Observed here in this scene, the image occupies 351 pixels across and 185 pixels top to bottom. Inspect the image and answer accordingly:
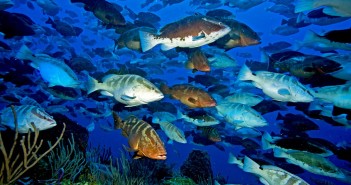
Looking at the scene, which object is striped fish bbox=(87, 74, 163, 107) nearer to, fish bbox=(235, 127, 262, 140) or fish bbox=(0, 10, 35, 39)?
fish bbox=(0, 10, 35, 39)

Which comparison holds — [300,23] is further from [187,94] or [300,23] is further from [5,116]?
[5,116]

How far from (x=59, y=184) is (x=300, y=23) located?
10.3m

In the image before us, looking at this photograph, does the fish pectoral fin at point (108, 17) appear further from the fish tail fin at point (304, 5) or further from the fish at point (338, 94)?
the fish at point (338, 94)

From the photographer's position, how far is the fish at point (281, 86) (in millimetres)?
4539

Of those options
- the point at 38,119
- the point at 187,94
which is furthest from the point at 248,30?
the point at 38,119

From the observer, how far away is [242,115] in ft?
19.0

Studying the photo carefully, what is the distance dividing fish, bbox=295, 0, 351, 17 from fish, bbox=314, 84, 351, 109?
1467mm

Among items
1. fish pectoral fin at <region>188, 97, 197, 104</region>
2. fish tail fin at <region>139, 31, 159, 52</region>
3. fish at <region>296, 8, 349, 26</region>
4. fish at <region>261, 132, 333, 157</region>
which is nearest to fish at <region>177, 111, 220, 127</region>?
fish at <region>261, 132, 333, 157</region>

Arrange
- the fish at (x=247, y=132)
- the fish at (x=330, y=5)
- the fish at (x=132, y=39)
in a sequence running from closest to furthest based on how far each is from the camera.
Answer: the fish at (x=330, y=5) < the fish at (x=132, y=39) < the fish at (x=247, y=132)

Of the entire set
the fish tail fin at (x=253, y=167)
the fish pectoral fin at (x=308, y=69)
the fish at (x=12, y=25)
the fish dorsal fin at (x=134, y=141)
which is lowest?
the fish tail fin at (x=253, y=167)

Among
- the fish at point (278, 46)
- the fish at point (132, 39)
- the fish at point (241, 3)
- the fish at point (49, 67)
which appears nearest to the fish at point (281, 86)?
the fish at point (132, 39)

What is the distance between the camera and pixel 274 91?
468cm

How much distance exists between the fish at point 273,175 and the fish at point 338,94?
158cm

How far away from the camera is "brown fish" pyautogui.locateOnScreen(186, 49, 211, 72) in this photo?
202 inches
